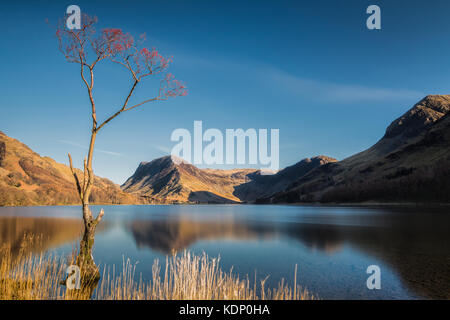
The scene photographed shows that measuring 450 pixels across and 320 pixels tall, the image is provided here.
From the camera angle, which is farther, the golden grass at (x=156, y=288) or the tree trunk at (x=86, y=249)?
the tree trunk at (x=86, y=249)

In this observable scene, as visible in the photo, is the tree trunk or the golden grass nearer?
the golden grass

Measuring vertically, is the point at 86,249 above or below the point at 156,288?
above

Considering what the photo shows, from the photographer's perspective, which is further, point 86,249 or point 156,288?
point 86,249

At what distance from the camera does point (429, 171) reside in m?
198
